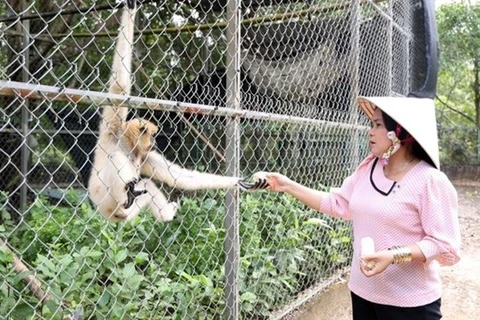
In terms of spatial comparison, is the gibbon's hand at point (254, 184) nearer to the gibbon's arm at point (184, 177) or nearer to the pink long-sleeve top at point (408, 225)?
the gibbon's arm at point (184, 177)

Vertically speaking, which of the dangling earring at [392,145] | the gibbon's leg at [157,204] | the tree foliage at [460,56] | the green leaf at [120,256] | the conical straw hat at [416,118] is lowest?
the tree foliage at [460,56]

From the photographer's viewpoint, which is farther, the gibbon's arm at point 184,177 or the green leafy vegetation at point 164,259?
the gibbon's arm at point 184,177

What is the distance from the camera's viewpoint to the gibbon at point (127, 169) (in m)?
2.89

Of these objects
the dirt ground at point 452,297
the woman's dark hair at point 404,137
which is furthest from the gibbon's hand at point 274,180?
the dirt ground at point 452,297

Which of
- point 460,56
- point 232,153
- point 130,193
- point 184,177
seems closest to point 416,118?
point 232,153

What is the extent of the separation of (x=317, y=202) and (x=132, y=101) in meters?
1.25

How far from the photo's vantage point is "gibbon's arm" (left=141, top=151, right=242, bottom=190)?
305 centimetres

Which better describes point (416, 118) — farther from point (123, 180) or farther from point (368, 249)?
point (123, 180)

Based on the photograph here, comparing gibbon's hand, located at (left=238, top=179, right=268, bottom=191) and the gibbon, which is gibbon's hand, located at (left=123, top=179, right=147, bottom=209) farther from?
gibbon's hand, located at (left=238, top=179, right=268, bottom=191)

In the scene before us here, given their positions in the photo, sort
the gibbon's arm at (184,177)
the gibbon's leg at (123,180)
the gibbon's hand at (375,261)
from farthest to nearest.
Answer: the gibbon's leg at (123,180), the gibbon's arm at (184,177), the gibbon's hand at (375,261)

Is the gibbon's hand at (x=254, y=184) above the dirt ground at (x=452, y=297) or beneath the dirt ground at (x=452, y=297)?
above

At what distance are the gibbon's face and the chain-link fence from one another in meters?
0.09

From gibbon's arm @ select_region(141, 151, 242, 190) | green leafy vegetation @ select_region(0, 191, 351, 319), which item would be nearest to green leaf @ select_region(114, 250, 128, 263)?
green leafy vegetation @ select_region(0, 191, 351, 319)

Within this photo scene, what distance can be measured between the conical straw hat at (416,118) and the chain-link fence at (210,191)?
79cm
